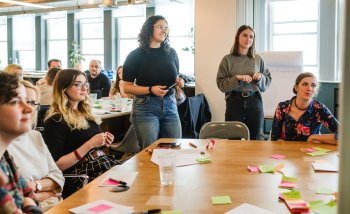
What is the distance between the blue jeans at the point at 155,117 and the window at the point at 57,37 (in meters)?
8.04

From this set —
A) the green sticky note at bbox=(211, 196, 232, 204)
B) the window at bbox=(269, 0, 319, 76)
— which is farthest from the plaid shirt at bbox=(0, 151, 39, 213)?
the window at bbox=(269, 0, 319, 76)

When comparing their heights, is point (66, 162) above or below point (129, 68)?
below

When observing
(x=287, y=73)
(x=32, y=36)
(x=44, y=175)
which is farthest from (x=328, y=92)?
(x=32, y=36)

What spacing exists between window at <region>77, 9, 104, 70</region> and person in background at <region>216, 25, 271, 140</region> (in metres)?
6.69

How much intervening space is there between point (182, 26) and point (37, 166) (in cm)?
716

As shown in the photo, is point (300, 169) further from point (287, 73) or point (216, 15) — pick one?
point (216, 15)

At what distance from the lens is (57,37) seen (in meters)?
10.6

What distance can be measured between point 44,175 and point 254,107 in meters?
2.17

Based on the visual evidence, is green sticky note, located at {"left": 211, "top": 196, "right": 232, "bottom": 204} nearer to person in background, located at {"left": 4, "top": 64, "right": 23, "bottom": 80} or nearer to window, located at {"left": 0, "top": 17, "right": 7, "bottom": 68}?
person in background, located at {"left": 4, "top": 64, "right": 23, "bottom": 80}

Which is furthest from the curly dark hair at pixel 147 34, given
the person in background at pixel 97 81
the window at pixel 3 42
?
the window at pixel 3 42

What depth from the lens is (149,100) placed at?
110 inches

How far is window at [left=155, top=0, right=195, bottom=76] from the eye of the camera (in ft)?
27.3

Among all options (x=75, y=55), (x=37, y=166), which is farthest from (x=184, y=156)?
(x=75, y=55)

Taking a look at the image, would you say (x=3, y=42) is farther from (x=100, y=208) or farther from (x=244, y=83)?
(x=100, y=208)
